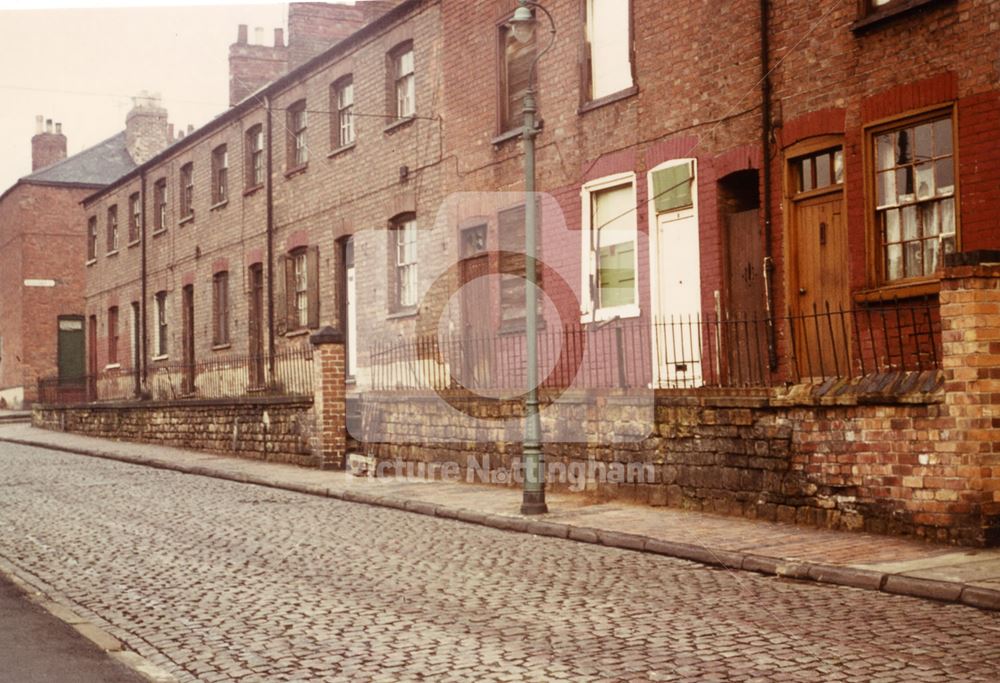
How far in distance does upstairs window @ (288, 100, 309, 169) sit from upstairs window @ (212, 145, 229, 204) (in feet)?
13.7

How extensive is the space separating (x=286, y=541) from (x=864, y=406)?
557 centimetres

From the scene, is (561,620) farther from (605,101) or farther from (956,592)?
(605,101)

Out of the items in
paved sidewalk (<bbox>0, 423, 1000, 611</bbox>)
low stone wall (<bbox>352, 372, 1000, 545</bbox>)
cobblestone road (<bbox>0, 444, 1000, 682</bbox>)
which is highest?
low stone wall (<bbox>352, 372, 1000, 545</bbox>)

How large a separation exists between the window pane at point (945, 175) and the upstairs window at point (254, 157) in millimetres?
18471

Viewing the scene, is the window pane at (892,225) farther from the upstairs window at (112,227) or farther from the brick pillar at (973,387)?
the upstairs window at (112,227)

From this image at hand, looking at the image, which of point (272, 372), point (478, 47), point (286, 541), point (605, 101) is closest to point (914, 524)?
point (286, 541)

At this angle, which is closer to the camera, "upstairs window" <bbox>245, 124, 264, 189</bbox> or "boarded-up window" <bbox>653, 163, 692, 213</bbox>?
"boarded-up window" <bbox>653, 163, 692, 213</bbox>

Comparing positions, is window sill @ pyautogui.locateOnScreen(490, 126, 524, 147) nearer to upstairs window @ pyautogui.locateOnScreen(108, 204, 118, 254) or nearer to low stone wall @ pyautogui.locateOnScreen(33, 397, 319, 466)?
low stone wall @ pyautogui.locateOnScreen(33, 397, 319, 466)

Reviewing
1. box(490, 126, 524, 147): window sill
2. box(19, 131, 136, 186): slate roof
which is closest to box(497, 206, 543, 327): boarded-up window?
box(490, 126, 524, 147): window sill

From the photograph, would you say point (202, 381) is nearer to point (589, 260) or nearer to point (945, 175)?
point (589, 260)

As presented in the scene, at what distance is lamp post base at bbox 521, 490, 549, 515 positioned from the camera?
1324cm

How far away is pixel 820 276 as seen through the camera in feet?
46.5

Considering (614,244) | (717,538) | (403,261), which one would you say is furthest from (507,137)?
(717,538)

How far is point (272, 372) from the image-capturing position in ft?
81.6
